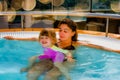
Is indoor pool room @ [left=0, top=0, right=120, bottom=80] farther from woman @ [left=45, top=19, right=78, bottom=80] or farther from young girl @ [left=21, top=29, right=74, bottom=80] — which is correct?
young girl @ [left=21, top=29, right=74, bottom=80]

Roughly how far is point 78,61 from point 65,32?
2.91 ft

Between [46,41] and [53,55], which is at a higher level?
[46,41]

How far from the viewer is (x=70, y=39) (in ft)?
11.9

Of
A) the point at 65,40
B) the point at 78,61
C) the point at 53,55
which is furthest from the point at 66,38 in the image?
the point at 78,61

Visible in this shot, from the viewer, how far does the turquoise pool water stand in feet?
11.8

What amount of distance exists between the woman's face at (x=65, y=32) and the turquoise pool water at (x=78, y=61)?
0.44m

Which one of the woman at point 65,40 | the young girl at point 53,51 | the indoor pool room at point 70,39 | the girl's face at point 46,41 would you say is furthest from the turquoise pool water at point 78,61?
the girl's face at point 46,41

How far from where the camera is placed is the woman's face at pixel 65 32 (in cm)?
340

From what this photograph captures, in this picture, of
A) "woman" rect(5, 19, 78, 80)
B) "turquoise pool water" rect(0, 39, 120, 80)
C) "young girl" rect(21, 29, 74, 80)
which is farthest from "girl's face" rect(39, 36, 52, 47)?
"turquoise pool water" rect(0, 39, 120, 80)

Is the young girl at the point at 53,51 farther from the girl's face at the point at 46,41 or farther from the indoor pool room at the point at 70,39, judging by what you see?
the indoor pool room at the point at 70,39

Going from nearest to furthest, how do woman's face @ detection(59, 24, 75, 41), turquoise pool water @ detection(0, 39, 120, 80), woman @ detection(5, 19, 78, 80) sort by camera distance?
1. woman @ detection(5, 19, 78, 80)
2. woman's face @ detection(59, 24, 75, 41)
3. turquoise pool water @ detection(0, 39, 120, 80)

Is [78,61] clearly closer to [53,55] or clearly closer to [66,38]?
[66,38]

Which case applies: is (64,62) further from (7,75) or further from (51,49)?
(7,75)

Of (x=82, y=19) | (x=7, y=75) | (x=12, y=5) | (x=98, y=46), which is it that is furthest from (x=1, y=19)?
(x=7, y=75)
